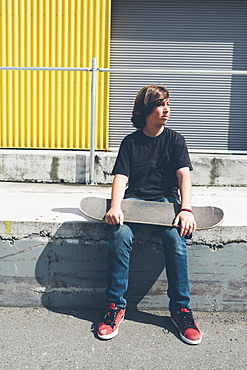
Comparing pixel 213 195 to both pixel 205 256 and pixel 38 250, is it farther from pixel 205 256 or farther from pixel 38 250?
pixel 38 250

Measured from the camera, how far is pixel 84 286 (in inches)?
117

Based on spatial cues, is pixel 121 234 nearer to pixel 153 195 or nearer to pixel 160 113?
pixel 153 195

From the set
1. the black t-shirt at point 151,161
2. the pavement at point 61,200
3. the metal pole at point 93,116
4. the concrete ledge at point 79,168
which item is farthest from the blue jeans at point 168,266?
the concrete ledge at point 79,168

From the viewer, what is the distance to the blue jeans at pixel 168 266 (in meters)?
2.62

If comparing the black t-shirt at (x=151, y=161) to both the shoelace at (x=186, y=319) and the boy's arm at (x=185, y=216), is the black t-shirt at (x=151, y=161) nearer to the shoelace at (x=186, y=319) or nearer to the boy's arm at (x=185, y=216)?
the boy's arm at (x=185, y=216)

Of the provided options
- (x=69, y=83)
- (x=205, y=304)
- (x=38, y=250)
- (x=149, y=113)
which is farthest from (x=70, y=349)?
(x=69, y=83)

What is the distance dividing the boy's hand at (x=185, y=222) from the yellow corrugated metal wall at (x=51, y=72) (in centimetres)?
444

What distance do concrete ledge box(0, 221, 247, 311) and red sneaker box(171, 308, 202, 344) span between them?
0.32 meters

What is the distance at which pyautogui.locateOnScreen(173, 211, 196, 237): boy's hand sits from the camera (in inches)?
103

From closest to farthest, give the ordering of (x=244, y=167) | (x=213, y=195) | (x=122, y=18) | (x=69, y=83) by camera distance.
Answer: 1. (x=213, y=195)
2. (x=244, y=167)
3. (x=69, y=83)
4. (x=122, y=18)

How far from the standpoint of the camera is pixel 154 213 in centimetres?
275

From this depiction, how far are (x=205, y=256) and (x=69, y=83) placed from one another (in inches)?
182

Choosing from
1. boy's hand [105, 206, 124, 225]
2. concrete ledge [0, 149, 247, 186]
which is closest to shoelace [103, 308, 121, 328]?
boy's hand [105, 206, 124, 225]

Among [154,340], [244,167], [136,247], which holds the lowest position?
[154,340]
